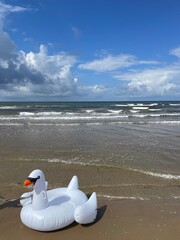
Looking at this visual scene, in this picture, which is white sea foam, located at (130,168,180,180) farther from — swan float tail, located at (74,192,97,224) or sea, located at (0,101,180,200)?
swan float tail, located at (74,192,97,224)

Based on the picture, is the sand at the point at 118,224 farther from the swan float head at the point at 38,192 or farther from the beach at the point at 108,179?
the swan float head at the point at 38,192

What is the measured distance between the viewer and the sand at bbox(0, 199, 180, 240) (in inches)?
175

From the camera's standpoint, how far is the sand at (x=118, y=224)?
14.6ft

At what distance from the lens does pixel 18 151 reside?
10.6 meters

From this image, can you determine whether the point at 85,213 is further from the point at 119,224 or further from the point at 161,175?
the point at 161,175

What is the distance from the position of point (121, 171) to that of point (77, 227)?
3357 mm

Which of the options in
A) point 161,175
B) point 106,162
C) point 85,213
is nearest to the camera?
point 85,213

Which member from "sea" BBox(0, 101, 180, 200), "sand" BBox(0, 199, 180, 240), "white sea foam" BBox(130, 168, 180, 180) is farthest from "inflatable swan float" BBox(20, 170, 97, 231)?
"white sea foam" BBox(130, 168, 180, 180)

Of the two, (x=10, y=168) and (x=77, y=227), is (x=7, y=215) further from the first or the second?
(x=10, y=168)

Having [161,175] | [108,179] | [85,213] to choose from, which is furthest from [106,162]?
[85,213]

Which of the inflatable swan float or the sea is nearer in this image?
the inflatable swan float

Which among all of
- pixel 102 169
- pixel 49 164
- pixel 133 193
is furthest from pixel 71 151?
pixel 133 193

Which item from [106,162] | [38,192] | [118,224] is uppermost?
[38,192]

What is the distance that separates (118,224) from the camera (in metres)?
4.77
